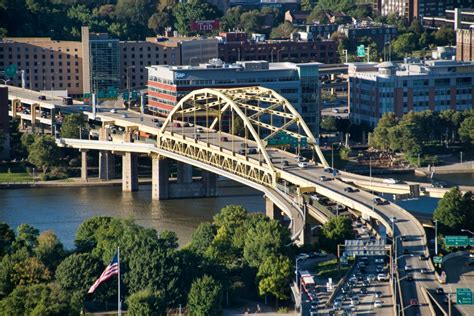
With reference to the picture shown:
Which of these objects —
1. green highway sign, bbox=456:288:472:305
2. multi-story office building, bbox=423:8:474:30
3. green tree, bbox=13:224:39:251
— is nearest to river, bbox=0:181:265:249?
green tree, bbox=13:224:39:251

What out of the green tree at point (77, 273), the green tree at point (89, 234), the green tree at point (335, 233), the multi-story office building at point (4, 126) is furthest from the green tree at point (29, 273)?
the multi-story office building at point (4, 126)

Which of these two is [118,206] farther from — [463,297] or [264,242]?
[463,297]

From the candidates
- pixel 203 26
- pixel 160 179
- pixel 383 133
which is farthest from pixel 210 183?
pixel 203 26

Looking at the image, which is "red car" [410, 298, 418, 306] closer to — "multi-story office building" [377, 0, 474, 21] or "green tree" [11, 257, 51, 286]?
"green tree" [11, 257, 51, 286]

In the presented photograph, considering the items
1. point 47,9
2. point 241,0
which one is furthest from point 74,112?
point 241,0

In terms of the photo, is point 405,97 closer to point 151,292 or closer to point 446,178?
point 446,178

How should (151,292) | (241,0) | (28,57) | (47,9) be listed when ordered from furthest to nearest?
(241,0) → (47,9) → (28,57) → (151,292)
